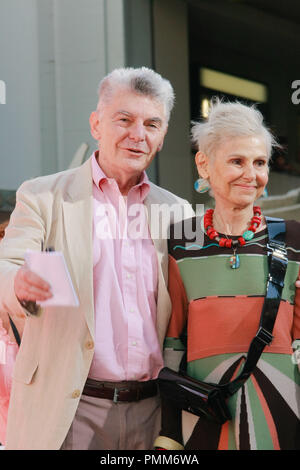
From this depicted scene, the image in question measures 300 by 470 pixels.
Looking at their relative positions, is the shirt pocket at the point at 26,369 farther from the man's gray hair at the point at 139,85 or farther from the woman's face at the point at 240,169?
the man's gray hair at the point at 139,85

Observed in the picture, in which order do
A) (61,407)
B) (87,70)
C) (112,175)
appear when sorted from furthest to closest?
1. (87,70)
2. (112,175)
3. (61,407)

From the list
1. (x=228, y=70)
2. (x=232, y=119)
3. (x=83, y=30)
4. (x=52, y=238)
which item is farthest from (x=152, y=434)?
(x=83, y=30)

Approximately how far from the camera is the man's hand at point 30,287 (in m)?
2.05

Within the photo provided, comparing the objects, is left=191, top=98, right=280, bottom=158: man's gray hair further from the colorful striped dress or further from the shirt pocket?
the shirt pocket

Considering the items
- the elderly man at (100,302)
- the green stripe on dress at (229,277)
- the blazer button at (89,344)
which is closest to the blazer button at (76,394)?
the elderly man at (100,302)

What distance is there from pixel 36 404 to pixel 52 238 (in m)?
0.57

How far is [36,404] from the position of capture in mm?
2375

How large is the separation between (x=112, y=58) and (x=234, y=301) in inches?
122

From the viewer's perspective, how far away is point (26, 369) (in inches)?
93.5

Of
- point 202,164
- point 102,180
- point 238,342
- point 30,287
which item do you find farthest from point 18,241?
point 238,342

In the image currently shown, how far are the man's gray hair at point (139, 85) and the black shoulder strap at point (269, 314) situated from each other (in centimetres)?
72

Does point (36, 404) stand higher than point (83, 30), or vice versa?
point (83, 30)
